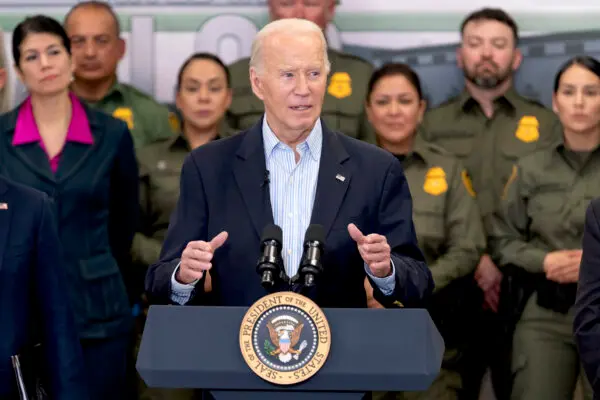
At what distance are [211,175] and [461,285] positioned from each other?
229cm

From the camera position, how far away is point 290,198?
3287mm

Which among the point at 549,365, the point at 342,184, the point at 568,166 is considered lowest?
the point at 549,365

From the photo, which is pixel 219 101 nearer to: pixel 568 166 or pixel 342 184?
pixel 568 166

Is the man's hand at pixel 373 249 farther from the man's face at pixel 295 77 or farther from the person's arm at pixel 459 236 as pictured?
the person's arm at pixel 459 236

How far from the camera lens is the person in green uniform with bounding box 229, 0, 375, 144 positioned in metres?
5.71

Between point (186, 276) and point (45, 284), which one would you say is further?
point (45, 284)

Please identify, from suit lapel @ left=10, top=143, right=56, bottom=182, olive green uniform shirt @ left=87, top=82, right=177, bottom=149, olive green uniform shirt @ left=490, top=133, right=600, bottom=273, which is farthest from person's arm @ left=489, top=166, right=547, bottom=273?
suit lapel @ left=10, top=143, right=56, bottom=182

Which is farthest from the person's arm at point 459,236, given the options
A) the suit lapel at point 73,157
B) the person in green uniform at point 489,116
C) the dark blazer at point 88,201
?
the suit lapel at point 73,157

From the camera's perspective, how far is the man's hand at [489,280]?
217 inches

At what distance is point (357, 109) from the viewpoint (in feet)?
18.9

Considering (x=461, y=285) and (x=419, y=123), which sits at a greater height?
(x=419, y=123)

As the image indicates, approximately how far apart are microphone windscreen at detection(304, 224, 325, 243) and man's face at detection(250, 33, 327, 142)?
0.43 metres

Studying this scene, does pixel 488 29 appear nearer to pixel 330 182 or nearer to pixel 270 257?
pixel 330 182

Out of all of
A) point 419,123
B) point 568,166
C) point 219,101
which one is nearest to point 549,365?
point 568,166
